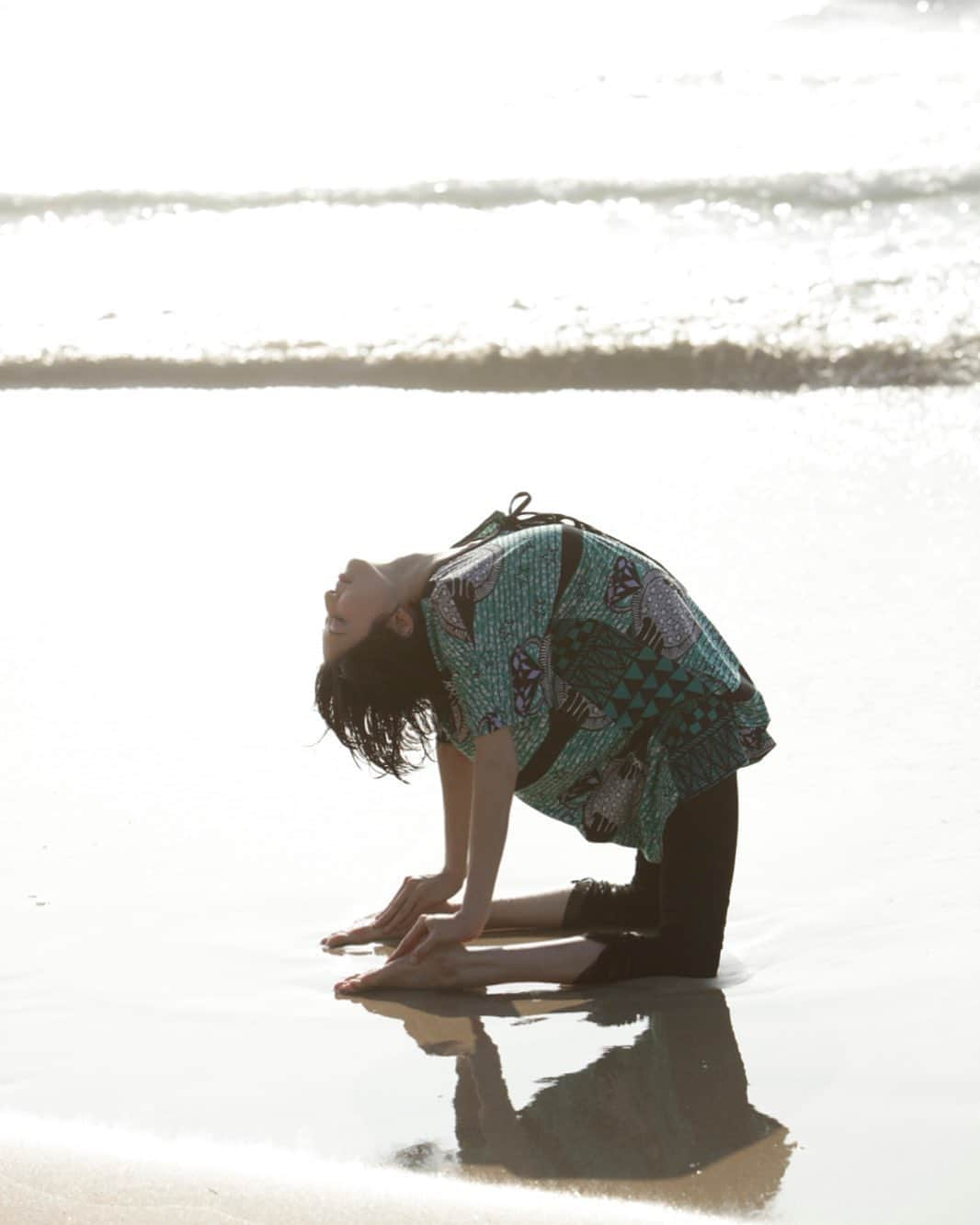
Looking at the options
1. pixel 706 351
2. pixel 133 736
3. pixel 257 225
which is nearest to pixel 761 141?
pixel 257 225

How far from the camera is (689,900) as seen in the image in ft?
10.7

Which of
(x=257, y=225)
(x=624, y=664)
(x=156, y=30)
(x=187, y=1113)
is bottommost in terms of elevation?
(x=187, y=1113)

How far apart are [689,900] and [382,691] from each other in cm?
63

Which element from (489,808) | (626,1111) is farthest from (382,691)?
(626,1111)

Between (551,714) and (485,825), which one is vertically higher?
(551,714)

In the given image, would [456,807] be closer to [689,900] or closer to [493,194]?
[689,900]

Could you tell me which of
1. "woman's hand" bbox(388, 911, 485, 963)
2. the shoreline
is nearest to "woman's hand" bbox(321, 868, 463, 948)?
"woman's hand" bbox(388, 911, 485, 963)

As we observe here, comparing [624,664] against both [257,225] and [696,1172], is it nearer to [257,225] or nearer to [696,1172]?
[696,1172]

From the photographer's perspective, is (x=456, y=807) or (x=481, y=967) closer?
(x=481, y=967)

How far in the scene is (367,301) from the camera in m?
8.98

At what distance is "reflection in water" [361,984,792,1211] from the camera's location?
2.50 m

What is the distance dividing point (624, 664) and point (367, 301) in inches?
235

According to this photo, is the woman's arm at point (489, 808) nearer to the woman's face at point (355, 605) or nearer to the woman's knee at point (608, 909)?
the woman's face at point (355, 605)

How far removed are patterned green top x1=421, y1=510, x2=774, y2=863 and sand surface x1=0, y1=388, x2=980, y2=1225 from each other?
0.33m
